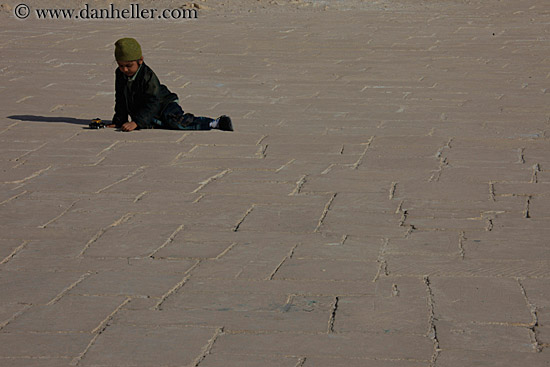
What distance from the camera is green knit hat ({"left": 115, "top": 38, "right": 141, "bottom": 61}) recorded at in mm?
6379

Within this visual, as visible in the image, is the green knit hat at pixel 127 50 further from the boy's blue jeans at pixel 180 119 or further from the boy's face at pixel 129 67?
the boy's blue jeans at pixel 180 119

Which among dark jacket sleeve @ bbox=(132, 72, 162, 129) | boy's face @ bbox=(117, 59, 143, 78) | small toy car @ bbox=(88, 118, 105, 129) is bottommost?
small toy car @ bbox=(88, 118, 105, 129)

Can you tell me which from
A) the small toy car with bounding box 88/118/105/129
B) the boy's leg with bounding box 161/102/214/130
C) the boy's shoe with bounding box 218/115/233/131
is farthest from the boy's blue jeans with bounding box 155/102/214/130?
the small toy car with bounding box 88/118/105/129

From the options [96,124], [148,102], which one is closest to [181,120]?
[148,102]

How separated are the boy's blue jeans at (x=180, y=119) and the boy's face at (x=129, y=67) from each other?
1.17ft

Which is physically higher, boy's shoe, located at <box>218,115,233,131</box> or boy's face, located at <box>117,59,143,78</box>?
boy's face, located at <box>117,59,143,78</box>

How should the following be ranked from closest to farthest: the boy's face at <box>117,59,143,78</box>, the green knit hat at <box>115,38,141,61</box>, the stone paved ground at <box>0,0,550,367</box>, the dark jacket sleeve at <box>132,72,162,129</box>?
the stone paved ground at <box>0,0,550,367</box> → the green knit hat at <box>115,38,141,61</box> → the boy's face at <box>117,59,143,78</box> → the dark jacket sleeve at <box>132,72,162,129</box>

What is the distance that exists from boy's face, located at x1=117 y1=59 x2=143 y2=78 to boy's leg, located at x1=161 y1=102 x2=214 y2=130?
14.2 inches

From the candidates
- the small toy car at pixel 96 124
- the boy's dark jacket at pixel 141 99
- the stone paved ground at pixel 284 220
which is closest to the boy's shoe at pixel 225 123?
the stone paved ground at pixel 284 220

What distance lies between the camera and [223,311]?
3561mm

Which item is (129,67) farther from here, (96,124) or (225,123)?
(225,123)

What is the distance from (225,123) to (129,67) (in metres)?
0.80

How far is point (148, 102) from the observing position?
6660 millimetres

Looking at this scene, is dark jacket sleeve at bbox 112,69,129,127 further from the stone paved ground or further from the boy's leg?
the boy's leg
